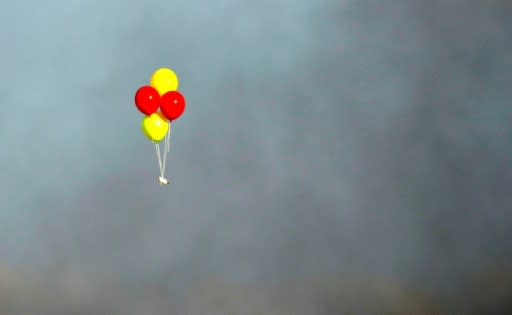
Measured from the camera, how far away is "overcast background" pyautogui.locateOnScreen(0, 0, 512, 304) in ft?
45.0

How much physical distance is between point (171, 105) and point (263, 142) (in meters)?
4.46

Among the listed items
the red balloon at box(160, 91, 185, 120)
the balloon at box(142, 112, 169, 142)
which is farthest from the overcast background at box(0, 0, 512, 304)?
the red balloon at box(160, 91, 185, 120)

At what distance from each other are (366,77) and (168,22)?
3569 mm

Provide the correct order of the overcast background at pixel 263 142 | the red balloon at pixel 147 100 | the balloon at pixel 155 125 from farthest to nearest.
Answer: the overcast background at pixel 263 142
the balloon at pixel 155 125
the red balloon at pixel 147 100

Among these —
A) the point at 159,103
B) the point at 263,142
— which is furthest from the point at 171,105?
the point at 263,142

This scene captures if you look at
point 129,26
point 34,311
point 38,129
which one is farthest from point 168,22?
point 34,311

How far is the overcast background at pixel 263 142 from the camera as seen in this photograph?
45.0ft

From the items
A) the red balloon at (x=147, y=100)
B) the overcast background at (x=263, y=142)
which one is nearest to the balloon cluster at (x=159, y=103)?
the red balloon at (x=147, y=100)

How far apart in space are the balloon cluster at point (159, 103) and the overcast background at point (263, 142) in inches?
155

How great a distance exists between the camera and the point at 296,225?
544 inches

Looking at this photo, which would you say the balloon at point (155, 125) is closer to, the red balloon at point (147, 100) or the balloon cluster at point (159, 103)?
the balloon cluster at point (159, 103)

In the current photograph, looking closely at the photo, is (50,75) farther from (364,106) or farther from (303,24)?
(364,106)

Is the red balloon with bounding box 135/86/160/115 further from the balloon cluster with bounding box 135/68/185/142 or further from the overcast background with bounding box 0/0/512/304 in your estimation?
the overcast background with bounding box 0/0/512/304

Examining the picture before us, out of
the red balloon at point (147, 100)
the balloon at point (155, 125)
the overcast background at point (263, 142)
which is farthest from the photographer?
the overcast background at point (263, 142)
